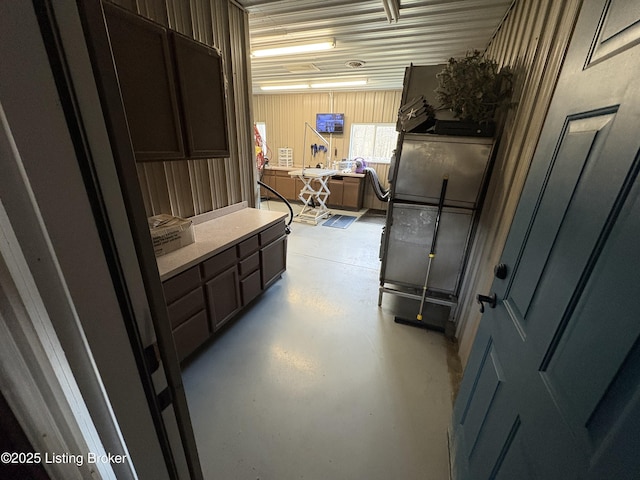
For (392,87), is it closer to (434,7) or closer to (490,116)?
(434,7)

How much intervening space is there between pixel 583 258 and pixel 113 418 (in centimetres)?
110

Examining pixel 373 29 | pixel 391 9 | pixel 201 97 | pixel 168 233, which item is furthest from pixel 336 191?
pixel 168 233

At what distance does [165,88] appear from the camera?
152cm

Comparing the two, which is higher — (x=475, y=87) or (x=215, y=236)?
(x=475, y=87)

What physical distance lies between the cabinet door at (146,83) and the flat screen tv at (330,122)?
5.04 metres

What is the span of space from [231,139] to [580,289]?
9.13ft

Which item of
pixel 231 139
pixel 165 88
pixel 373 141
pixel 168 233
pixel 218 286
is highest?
pixel 165 88

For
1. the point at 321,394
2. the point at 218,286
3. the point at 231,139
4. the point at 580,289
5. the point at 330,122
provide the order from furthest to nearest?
the point at 330,122 < the point at 231,139 < the point at 218,286 < the point at 321,394 < the point at 580,289

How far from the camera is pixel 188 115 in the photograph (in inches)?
66.7

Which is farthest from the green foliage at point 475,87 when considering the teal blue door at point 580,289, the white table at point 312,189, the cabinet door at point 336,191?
the cabinet door at point 336,191

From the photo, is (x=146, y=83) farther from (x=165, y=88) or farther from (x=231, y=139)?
(x=231, y=139)

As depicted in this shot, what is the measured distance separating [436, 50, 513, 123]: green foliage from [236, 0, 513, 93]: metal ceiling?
926 millimetres

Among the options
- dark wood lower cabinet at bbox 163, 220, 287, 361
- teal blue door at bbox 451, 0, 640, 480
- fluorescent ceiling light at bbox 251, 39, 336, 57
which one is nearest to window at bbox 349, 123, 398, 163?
fluorescent ceiling light at bbox 251, 39, 336, 57

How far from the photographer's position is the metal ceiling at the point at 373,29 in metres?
2.30
